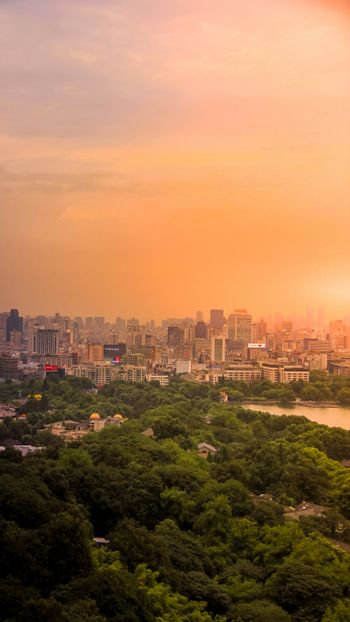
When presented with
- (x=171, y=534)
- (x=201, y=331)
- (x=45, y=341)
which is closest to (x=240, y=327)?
(x=201, y=331)

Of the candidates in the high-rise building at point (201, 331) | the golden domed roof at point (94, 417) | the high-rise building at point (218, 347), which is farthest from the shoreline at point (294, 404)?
the high-rise building at point (218, 347)

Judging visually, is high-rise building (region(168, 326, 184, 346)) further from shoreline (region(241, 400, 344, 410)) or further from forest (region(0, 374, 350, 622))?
forest (region(0, 374, 350, 622))

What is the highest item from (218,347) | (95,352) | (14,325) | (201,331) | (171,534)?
(201,331)

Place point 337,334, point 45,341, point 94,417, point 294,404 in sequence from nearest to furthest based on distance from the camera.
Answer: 1. point 94,417
2. point 294,404
3. point 45,341
4. point 337,334

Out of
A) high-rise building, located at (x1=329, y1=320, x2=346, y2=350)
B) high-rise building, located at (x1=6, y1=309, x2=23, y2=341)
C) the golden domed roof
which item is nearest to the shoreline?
Answer: high-rise building, located at (x1=329, y1=320, x2=346, y2=350)

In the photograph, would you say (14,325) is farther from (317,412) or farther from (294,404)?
(294,404)
